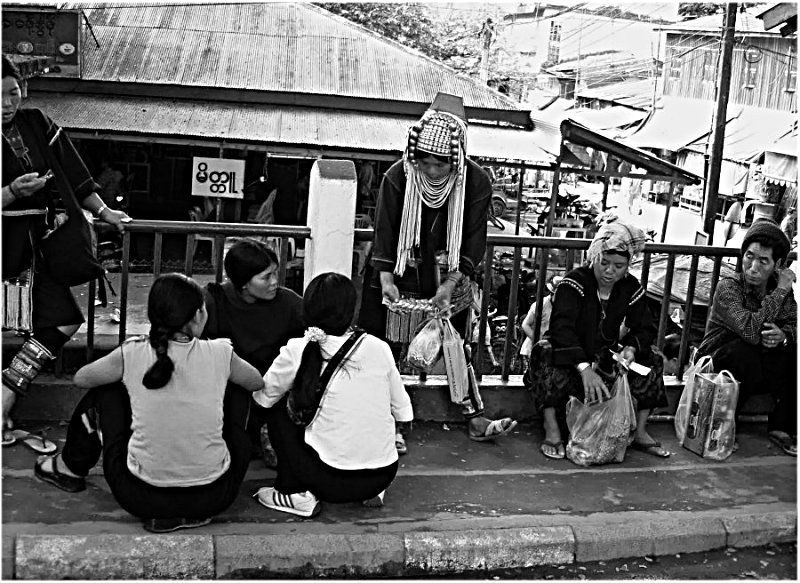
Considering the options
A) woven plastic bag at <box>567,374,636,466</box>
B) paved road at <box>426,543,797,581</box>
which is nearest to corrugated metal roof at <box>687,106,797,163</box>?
woven plastic bag at <box>567,374,636,466</box>

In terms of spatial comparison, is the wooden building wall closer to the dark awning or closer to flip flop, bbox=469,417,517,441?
the dark awning

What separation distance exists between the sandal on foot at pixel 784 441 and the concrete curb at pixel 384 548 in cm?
97

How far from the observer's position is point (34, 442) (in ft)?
15.9

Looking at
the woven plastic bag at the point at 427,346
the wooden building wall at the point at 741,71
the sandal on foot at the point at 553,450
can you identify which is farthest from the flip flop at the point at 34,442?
the wooden building wall at the point at 741,71

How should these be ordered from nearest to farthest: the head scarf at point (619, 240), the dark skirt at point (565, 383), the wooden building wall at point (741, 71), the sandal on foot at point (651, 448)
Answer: the head scarf at point (619, 240), the dark skirt at point (565, 383), the sandal on foot at point (651, 448), the wooden building wall at point (741, 71)

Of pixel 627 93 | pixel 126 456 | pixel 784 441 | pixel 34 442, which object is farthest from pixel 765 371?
pixel 627 93

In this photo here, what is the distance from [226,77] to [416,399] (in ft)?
29.5

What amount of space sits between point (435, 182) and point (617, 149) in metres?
9.00

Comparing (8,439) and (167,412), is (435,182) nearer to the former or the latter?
(167,412)

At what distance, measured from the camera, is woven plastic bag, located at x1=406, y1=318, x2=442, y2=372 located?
528 cm

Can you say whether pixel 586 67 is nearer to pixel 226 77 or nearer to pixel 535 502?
pixel 226 77

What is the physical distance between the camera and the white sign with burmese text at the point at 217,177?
12.7 meters

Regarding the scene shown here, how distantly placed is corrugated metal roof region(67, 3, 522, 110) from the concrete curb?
9748mm

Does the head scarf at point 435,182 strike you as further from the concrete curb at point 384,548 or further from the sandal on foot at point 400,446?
the concrete curb at point 384,548
